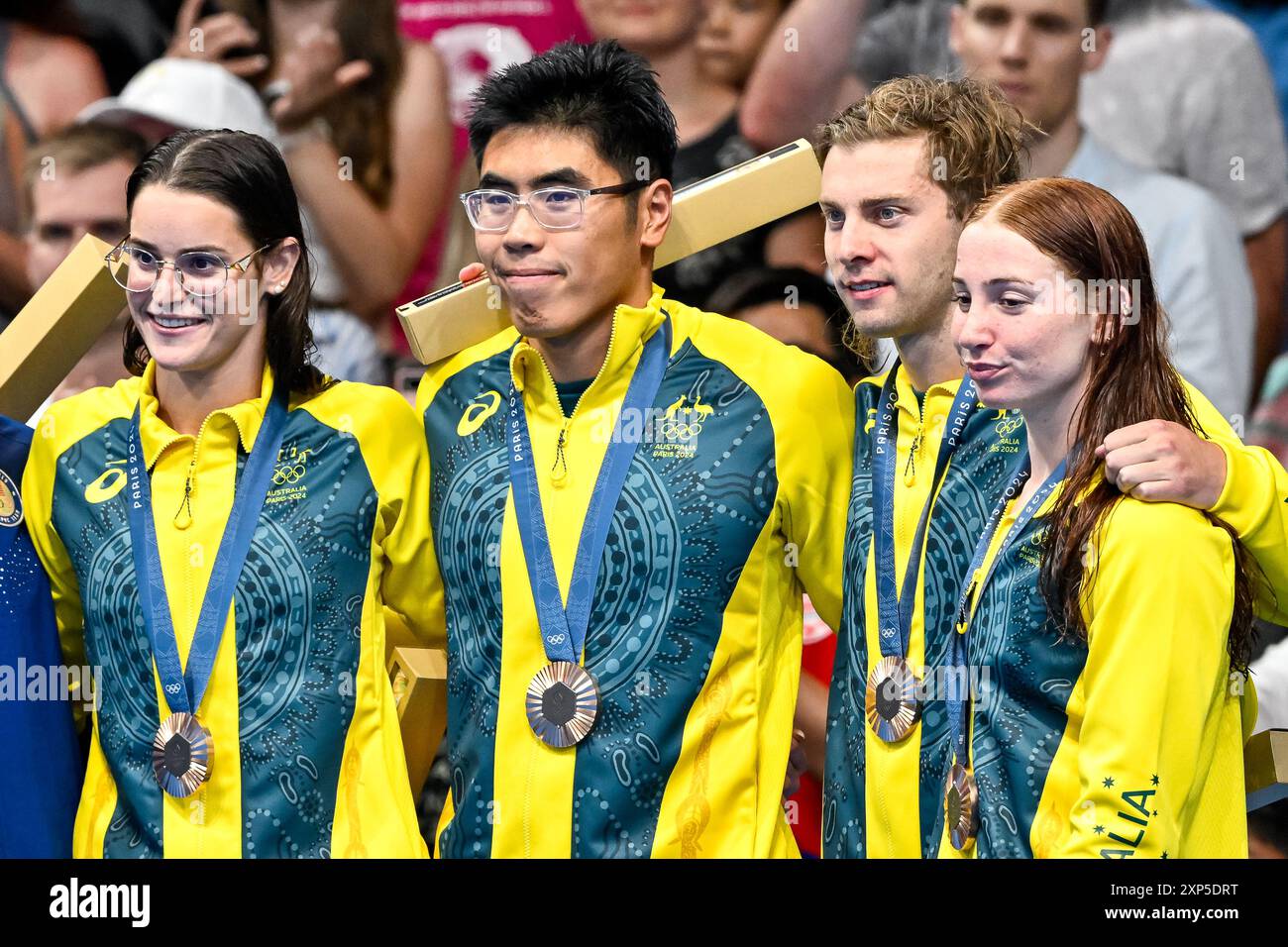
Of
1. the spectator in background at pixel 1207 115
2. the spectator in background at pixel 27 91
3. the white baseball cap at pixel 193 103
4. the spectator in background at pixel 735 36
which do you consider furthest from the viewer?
the spectator in background at pixel 27 91

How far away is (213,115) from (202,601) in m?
3.35

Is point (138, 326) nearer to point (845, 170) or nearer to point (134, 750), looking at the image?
point (134, 750)

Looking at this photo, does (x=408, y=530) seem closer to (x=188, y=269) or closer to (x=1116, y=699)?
(x=188, y=269)

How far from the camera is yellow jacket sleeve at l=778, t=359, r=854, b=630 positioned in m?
3.50

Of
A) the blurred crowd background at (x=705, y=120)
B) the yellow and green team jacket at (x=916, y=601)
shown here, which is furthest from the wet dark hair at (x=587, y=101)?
the blurred crowd background at (x=705, y=120)

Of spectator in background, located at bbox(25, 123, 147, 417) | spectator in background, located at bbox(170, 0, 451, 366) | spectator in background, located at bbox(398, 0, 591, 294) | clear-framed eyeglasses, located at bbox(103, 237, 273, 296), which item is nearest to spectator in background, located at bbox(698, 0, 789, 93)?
spectator in background, located at bbox(398, 0, 591, 294)

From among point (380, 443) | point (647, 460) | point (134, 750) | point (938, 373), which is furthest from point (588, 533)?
point (134, 750)

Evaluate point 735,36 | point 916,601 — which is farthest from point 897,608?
point 735,36

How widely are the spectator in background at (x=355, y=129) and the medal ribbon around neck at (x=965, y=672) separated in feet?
11.6

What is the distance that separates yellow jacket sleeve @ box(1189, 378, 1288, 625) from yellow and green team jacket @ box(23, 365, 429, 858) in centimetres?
150

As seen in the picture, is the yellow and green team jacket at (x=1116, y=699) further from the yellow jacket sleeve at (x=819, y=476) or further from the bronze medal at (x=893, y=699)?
the yellow jacket sleeve at (x=819, y=476)

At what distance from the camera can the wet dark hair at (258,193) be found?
351 cm

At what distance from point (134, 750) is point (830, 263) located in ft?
5.18
